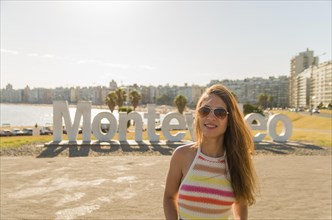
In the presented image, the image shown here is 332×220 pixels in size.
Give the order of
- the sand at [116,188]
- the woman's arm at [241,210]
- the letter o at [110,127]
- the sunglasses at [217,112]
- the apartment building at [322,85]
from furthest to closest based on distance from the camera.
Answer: the apartment building at [322,85], the letter o at [110,127], the sand at [116,188], the woman's arm at [241,210], the sunglasses at [217,112]

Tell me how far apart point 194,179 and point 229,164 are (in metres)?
0.32

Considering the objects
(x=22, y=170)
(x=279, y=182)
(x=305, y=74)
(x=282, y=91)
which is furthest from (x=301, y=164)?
(x=282, y=91)

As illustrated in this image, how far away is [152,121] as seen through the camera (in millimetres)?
21203

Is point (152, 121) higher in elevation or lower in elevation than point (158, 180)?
higher

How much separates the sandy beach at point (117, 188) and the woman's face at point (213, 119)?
5.01m

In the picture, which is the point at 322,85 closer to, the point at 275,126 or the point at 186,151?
the point at 275,126

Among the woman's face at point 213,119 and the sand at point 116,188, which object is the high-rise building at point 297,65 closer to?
the sand at point 116,188

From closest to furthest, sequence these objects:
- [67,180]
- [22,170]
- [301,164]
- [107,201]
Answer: [107,201]
[67,180]
[22,170]
[301,164]

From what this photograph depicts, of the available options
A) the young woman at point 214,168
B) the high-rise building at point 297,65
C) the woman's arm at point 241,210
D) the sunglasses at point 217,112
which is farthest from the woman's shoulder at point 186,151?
the high-rise building at point 297,65

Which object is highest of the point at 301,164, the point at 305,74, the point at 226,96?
the point at 305,74

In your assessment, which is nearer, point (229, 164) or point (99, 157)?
point (229, 164)

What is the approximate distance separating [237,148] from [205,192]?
1.46 feet

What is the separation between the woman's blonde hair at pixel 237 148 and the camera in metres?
2.50

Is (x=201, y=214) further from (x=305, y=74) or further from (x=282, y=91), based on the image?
(x=282, y=91)
